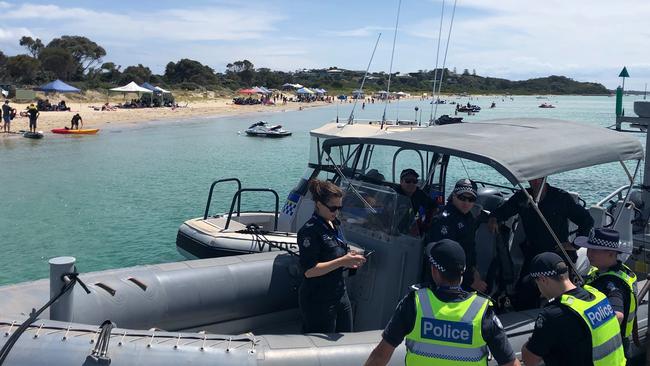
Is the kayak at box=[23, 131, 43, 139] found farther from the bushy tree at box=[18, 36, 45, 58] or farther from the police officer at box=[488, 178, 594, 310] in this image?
the bushy tree at box=[18, 36, 45, 58]

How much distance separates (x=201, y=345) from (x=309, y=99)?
8995cm

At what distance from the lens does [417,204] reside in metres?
5.14

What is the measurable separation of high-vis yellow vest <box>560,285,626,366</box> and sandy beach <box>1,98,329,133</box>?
112ft

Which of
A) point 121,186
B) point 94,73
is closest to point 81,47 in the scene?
point 94,73

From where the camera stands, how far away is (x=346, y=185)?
505 cm

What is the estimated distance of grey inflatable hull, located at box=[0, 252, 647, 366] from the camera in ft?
11.2

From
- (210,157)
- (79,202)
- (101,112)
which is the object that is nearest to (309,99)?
(101,112)

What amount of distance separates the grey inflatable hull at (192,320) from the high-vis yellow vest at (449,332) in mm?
1073

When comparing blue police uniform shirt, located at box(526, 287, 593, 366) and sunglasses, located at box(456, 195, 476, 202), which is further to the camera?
sunglasses, located at box(456, 195, 476, 202)

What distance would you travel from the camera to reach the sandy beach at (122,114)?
36.5 metres

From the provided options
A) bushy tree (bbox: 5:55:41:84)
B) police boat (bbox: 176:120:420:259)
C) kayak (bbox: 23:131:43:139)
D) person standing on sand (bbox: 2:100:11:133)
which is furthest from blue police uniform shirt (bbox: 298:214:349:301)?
bushy tree (bbox: 5:55:41:84)

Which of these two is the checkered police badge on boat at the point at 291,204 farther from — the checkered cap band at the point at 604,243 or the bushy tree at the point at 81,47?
the bushy tree at the point at 81,47

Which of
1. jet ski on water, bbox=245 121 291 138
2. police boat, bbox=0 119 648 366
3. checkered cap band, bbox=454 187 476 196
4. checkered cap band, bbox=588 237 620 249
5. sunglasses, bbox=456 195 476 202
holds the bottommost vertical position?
jet ski on water, bbox=245 121 291 138

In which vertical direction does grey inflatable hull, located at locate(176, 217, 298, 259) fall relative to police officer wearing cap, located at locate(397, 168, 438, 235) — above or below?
below
